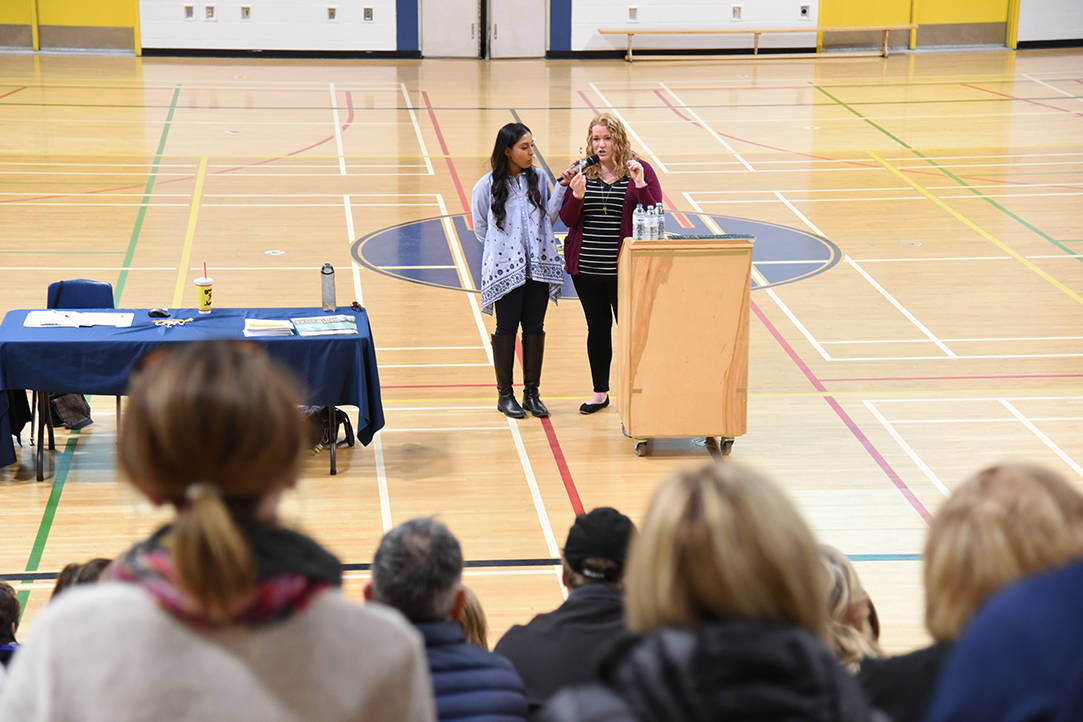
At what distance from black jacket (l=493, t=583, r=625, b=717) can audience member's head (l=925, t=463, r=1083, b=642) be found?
126 centimetres

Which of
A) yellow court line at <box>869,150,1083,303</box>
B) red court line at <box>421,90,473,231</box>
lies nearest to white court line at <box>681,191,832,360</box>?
yellow court line at <box>869,150,1083,303</box>

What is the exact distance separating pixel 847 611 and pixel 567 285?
23.0 ft

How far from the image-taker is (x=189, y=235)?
1114 cm

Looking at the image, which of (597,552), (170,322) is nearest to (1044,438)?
(597,552)

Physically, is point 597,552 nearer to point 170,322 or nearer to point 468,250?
point 170,322

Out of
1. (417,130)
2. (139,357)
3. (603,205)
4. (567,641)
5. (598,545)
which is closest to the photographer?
(567,641)

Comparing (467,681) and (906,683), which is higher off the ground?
(906,683)

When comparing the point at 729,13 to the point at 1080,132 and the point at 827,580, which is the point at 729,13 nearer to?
the point at 1080,132

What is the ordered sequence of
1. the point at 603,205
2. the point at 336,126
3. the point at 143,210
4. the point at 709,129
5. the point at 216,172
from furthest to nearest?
the point at 709,129, the point at 336,126, the point at 216,172, the point at 143,210, the point at 603,205

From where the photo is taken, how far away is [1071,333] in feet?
28.6

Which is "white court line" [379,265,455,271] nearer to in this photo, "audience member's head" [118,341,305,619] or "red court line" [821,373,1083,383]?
"red court line" [821,373,1083,383]

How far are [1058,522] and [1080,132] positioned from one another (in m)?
15.3

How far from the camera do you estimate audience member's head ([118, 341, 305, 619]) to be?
161cm

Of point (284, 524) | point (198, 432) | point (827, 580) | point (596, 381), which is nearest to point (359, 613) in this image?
point (284, 524)
